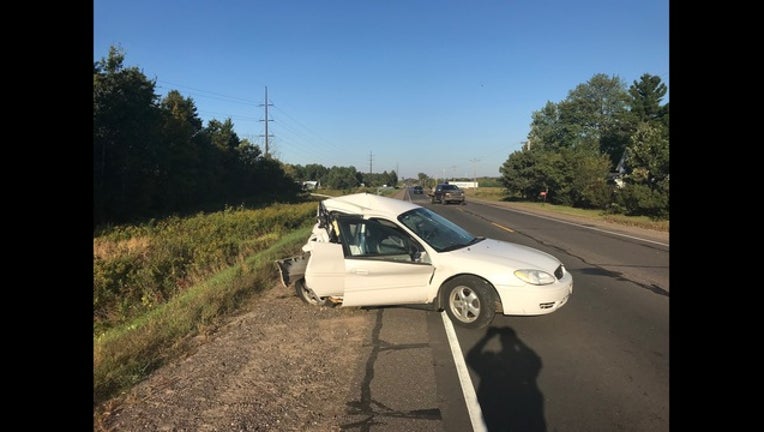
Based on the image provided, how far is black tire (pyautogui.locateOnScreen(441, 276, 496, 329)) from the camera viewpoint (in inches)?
202

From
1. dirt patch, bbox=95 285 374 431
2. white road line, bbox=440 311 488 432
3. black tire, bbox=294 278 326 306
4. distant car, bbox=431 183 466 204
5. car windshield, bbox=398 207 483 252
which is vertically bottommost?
dirt patch, bbox=95 285 374 431

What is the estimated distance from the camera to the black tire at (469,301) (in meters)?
5.14

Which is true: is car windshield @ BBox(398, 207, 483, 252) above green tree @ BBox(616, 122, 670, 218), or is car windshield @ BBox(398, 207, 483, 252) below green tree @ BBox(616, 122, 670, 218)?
below

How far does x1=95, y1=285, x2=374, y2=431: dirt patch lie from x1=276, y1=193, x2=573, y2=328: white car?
57cm

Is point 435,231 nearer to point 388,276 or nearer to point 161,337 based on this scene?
point 388,276

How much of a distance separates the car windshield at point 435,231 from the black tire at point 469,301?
51cm

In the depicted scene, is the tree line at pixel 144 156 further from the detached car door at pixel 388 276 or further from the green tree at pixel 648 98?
the green tree at pixel 648 98

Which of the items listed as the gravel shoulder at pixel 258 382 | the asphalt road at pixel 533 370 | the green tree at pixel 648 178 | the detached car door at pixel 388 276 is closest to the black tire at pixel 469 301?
the asphalt road at pixel 533 370

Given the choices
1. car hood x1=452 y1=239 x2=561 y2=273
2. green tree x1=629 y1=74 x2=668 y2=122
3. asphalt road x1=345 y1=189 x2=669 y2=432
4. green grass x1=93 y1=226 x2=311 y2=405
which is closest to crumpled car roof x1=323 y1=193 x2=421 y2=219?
car hood x1=452 y1=239 x2=561 y2=273

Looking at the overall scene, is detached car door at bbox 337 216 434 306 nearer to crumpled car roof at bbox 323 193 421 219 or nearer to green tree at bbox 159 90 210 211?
crumpled car roof at bbox 323 193 421 219

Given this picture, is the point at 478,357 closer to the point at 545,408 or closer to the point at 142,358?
A: the point at 545,408

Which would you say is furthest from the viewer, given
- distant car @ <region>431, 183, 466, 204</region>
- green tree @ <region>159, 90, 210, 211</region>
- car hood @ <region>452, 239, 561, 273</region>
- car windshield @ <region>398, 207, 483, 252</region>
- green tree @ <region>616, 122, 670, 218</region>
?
distant car @ <region>431, 183, 466, 204</region>
